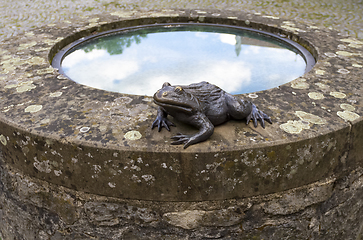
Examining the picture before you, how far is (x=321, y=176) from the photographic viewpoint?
7.35 ft

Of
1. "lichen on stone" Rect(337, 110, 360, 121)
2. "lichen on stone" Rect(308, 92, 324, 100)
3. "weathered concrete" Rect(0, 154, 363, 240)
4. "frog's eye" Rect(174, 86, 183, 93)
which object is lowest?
"weathered concrete" Rect(0, 154, 363, 240)

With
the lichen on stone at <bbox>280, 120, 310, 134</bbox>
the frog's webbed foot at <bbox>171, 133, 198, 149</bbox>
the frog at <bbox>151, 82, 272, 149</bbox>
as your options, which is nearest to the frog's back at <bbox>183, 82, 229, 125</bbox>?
the frog at <bbox>151, 82, 272, 149</bbox>

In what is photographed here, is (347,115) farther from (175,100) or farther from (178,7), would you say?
(178,7)

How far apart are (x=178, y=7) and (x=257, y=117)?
644 cm

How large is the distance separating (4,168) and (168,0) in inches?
289

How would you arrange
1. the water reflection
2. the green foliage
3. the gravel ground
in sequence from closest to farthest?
the water reflection < the green foliage < the gravel ground

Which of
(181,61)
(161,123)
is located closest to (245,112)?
(161,123)

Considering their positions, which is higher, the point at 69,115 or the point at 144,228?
the point at 69,115

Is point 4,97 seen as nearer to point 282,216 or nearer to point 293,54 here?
point 282,216

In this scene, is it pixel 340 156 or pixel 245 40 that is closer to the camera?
pixel 340 156

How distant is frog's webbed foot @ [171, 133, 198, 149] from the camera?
Result: 1934 mm

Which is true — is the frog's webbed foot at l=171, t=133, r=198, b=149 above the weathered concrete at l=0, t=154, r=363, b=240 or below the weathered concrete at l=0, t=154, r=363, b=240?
above

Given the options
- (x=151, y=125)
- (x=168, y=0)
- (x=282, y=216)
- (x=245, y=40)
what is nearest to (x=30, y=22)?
(x=168, y=0)

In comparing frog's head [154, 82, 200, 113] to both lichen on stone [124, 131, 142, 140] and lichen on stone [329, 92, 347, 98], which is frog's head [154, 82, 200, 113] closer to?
lichen on stone [124, 131, 142, 140]
